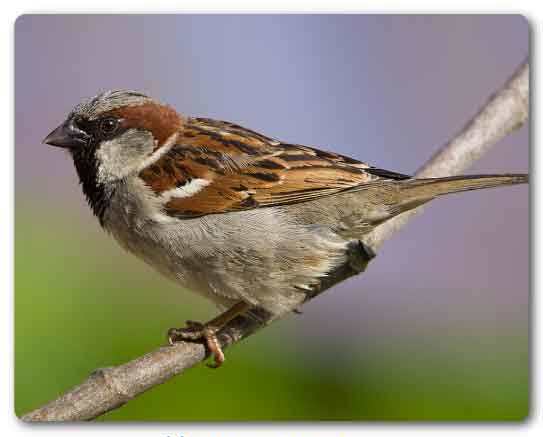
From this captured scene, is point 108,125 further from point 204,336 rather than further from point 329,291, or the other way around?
point 329,291

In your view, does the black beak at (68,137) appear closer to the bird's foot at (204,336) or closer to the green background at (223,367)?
the green background at (223,367)

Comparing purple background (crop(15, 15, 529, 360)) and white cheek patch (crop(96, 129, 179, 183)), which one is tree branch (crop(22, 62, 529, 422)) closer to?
purple background (crop(15, 15, 529, 360))

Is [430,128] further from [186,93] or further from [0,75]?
[0,75]

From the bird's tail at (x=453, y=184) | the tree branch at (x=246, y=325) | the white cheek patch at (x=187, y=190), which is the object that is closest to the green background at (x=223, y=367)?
the tree branch at (x=246, y=325)

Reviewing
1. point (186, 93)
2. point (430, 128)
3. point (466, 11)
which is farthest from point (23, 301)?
point (466, 11)

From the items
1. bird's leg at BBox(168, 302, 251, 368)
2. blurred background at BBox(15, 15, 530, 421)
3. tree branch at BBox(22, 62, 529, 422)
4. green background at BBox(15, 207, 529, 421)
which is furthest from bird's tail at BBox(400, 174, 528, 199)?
bird's leg at BBox(168, 302, 251, 368)

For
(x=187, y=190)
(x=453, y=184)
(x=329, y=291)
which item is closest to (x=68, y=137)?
(x=187, y=190)
